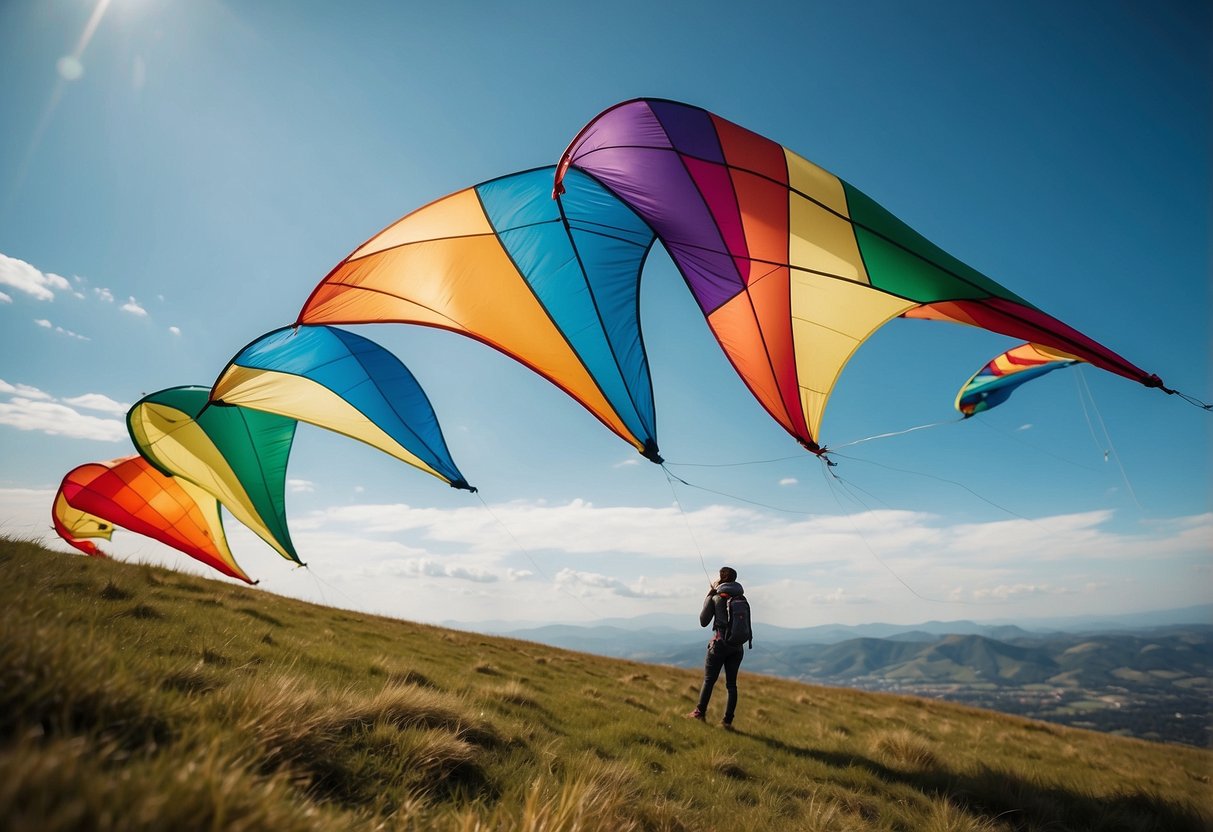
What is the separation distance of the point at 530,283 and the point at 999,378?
12014 millimetres

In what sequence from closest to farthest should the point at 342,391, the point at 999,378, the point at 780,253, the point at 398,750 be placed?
the point at 398,750
the point at 780,253
the point at 342,391
the point at 999,378

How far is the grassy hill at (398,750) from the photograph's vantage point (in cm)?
138

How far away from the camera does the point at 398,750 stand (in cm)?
286

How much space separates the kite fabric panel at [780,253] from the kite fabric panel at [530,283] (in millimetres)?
703

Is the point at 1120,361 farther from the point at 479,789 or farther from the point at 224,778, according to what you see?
the point at 224,778

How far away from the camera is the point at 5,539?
7656 mm

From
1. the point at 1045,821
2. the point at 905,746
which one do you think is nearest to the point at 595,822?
the point at 1045,821

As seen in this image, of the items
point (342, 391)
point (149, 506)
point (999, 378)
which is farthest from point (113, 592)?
point (149, 506)

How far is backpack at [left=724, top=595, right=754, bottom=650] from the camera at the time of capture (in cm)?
737

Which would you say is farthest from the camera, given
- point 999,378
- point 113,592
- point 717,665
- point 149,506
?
point 149,506

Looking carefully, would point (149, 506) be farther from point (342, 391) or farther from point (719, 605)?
point (719, 605)

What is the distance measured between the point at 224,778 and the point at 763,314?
788 centimetres

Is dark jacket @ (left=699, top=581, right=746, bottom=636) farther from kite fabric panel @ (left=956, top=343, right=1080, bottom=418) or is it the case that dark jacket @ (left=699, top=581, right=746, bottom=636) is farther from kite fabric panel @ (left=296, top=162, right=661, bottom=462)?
kite fabric panel @ (left=956, top=343, right=1080, bottom=418)

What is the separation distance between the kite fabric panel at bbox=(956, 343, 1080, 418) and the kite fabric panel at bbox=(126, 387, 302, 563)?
18.6 metres
